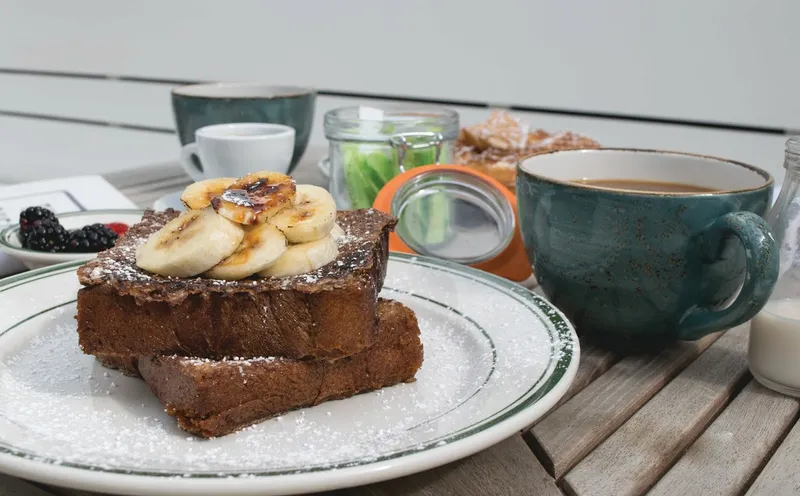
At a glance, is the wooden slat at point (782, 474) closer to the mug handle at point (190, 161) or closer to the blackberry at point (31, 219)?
the blackberry at point (31, 219)

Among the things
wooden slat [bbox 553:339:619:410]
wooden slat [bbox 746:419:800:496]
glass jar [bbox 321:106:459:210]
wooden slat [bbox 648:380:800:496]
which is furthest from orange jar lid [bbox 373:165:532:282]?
wooden slat [bbox 746:419:800:496]

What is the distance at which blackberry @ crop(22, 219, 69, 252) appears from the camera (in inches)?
48.6

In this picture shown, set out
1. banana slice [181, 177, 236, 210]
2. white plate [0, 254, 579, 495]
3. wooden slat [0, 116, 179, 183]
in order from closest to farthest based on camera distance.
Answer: white plate [0, 254, 579, 495], banana slice [181, 177, 236, 210], wooden slat [0, 116, 179, 183]

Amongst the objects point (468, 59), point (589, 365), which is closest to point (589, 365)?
point (589, 365)

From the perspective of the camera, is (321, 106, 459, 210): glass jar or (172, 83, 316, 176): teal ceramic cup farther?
(172, 83, 316, 176): teal ceramic cup

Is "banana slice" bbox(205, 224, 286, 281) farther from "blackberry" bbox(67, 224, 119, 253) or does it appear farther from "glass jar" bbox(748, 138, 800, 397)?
"glass jar" bbox(748, 138, 800, 397)

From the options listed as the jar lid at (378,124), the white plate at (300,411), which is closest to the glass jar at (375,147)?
the jar lid at (378,124)

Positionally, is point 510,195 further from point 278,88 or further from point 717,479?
point 278,88

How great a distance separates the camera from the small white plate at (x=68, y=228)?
47.3 inches

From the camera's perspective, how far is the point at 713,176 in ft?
3.55

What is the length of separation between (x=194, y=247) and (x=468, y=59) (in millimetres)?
2863

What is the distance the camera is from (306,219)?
36.6 inches

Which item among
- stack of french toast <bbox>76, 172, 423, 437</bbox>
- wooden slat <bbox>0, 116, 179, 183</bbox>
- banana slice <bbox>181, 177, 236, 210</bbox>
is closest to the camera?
stack of french toast <bbox>76, 172, 423, 437</bbox>

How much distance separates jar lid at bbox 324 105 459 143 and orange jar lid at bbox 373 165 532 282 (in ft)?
0.72
